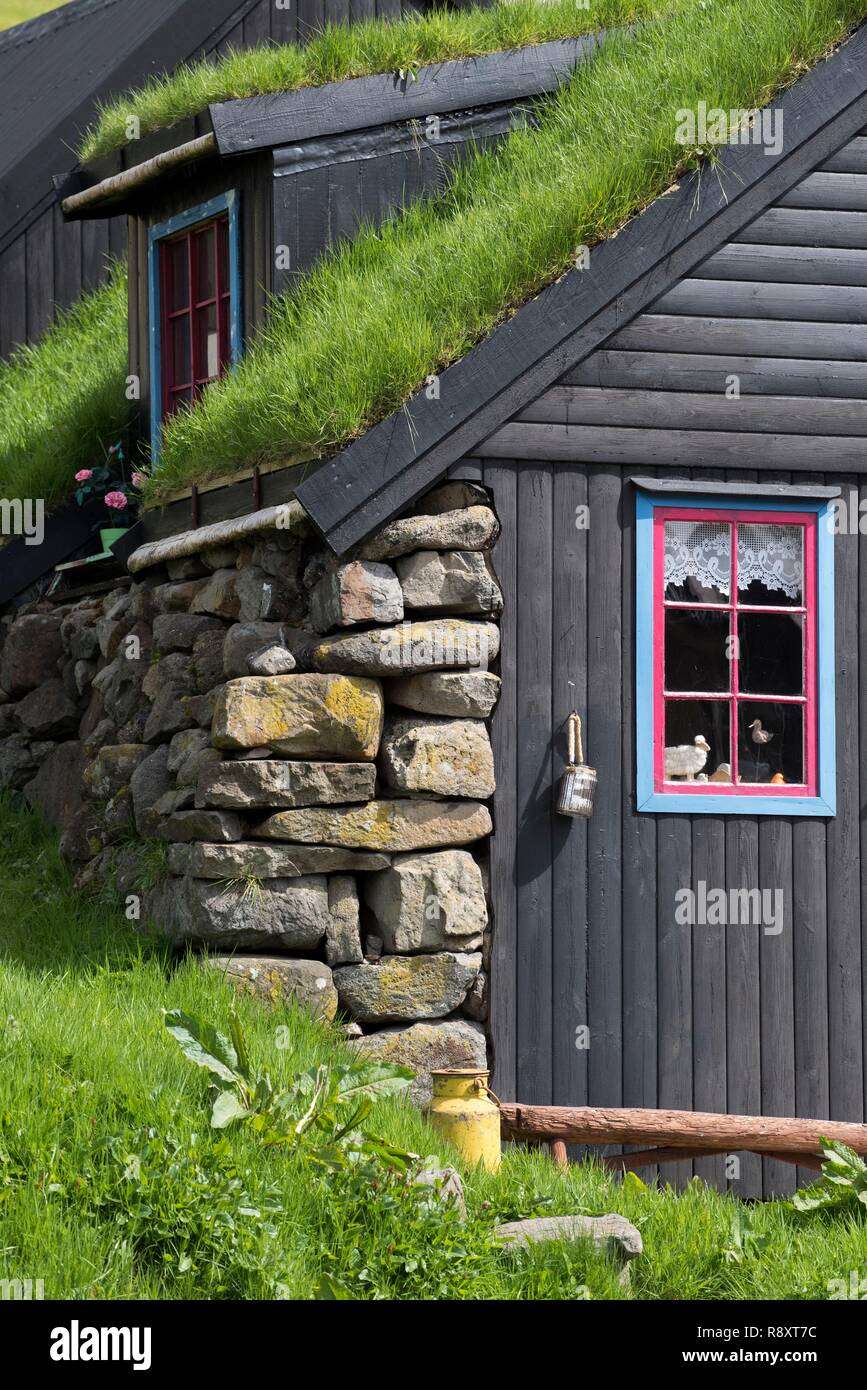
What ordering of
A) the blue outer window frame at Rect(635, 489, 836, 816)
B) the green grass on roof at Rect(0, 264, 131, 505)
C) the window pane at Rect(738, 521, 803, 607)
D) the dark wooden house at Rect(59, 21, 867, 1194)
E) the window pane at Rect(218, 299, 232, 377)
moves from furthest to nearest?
the green grass on roof at Rect(0, 264, 131, 505) → the window pane at Rect(218, 299, 232, 377) → the window pane at Rect(738, 521, 803, 607) → the blue outer window frame at Rect(635, 489, 836, 816) → the dark wooden house at Rect(59, 21, 867, 1194)

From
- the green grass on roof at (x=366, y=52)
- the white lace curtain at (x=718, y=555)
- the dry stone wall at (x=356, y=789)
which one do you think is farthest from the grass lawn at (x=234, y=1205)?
the green grass on roof at (x=366, y=52)

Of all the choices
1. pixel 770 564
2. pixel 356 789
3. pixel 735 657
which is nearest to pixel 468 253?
pixel 770 564

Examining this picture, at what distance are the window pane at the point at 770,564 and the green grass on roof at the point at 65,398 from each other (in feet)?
15.4

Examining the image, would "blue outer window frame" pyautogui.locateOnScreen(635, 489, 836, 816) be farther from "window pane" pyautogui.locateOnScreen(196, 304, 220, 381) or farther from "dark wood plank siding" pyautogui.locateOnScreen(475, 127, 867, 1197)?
"window pane" pyautogui.locateOnScreen(196, 304, 220, 381)

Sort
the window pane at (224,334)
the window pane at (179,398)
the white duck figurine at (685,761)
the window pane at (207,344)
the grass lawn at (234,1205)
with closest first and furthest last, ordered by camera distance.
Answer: the grass lawn at (234,1205), the white duck figurine at (685,761), the window pane at (224,334), the window pane at (207,344), the window pane at (179,398)

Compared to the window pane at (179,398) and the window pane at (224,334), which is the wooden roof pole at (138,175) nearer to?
the window pane at (224,334)

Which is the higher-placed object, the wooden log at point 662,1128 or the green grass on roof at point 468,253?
the green grass on roof at point 468,253

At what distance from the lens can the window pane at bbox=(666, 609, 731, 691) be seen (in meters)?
8.39

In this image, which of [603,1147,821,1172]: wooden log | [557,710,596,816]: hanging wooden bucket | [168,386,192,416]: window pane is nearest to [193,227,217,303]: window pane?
[168,386,192,416]: window pane

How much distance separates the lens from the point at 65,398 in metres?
12.3

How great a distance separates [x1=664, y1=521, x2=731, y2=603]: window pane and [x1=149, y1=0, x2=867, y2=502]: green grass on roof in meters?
1.37

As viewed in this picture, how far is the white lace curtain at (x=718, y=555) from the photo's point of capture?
841 cm

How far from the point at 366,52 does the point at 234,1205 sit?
22.2ft

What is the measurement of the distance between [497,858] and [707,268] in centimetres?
310
